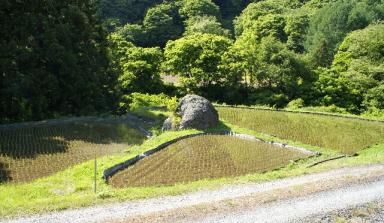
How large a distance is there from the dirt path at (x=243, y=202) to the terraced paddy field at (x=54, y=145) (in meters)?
5.34

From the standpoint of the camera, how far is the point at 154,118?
99.6ft

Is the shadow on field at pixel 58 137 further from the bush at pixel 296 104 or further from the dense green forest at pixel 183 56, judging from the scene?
the bush at pixel 296 104

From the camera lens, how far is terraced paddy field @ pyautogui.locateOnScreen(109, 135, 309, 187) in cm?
1739

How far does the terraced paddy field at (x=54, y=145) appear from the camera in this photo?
1803cm

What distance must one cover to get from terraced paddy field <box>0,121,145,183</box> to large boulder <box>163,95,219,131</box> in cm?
257

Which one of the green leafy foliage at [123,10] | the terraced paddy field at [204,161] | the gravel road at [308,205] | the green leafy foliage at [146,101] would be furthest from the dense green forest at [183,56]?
the gravel road at [308,205]

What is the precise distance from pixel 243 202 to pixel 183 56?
29.9 metres

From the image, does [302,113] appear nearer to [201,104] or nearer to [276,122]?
[276,122]

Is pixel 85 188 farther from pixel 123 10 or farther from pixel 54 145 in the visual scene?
pixel 123 10

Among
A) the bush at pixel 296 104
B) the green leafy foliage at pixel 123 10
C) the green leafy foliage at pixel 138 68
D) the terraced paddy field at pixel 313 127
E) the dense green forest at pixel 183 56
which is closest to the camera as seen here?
the terraced paddy field at pixel 313 127

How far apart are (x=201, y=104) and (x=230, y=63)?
53.4ft

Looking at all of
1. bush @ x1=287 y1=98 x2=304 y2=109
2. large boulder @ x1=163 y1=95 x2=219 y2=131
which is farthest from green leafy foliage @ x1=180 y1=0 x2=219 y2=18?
large boulder @ x1=163 y1=95 x2=219 y2=131

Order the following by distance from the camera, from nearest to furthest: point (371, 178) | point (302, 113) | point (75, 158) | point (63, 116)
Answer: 1. point (371, 178)
2. point (75, 158)
3. point (63, 116)
4. point (302, 113)

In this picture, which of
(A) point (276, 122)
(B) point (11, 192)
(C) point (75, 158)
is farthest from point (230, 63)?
(B) point (11, 192)
